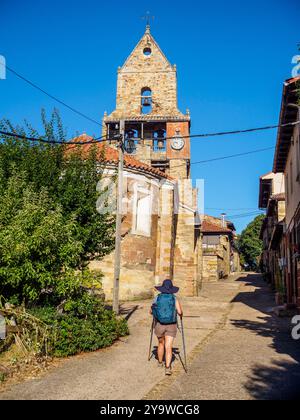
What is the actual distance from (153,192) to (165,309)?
44.0ft

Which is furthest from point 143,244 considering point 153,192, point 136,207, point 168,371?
point 168,371

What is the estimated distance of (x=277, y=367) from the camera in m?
7.18

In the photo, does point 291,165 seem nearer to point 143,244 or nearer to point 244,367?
point 143,244

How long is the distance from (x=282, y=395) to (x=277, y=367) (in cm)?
176

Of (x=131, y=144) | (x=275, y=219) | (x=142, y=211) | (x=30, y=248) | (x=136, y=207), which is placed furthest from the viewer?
(x=131, y=144)

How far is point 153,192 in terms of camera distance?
67.9 ft

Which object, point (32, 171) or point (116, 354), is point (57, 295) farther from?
point (32, 171)

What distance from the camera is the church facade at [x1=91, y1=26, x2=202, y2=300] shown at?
61.6ft

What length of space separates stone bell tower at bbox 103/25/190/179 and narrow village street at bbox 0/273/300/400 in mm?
22608

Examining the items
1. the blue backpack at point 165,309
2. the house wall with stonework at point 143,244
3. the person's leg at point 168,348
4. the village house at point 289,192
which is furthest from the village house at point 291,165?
the house wall with stonework at point 143,244

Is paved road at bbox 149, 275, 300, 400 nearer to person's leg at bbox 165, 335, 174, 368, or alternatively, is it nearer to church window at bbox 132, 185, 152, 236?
person's leg at bbox 165, 335, 174, 368

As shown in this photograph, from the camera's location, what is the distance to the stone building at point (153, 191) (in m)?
18.8

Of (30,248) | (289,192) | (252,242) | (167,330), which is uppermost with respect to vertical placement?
(289,192)
